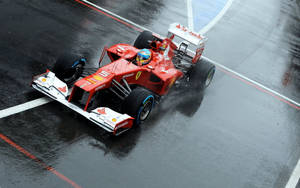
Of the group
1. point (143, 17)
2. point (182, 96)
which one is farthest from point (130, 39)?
point (182, 96)

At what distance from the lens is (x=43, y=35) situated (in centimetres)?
1359

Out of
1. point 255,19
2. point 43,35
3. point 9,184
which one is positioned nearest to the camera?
point 9,184

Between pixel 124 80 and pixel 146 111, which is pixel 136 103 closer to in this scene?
pixel 146 111

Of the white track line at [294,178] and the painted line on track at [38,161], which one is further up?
the painted line on track at [38,161]

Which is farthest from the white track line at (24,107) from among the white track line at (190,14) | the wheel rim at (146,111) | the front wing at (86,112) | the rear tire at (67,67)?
the white track line at (190,14)

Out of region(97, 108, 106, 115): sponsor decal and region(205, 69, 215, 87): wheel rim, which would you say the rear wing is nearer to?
region(205, 69, 215, 87): wheel rim

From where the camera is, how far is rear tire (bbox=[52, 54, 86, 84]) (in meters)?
10.6

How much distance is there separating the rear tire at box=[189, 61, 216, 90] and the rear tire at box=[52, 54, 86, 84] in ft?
13.2

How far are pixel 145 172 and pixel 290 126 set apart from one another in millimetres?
6260

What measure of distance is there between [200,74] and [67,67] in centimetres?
465

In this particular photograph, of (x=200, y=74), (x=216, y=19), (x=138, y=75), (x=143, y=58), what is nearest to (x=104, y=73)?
(x=138, y=75)

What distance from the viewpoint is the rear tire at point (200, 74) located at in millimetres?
13180

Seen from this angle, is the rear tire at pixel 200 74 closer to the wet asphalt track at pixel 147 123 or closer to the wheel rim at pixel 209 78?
the wheel rim at pixel 209 78

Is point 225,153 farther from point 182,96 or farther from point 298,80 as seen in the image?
point 298,80
